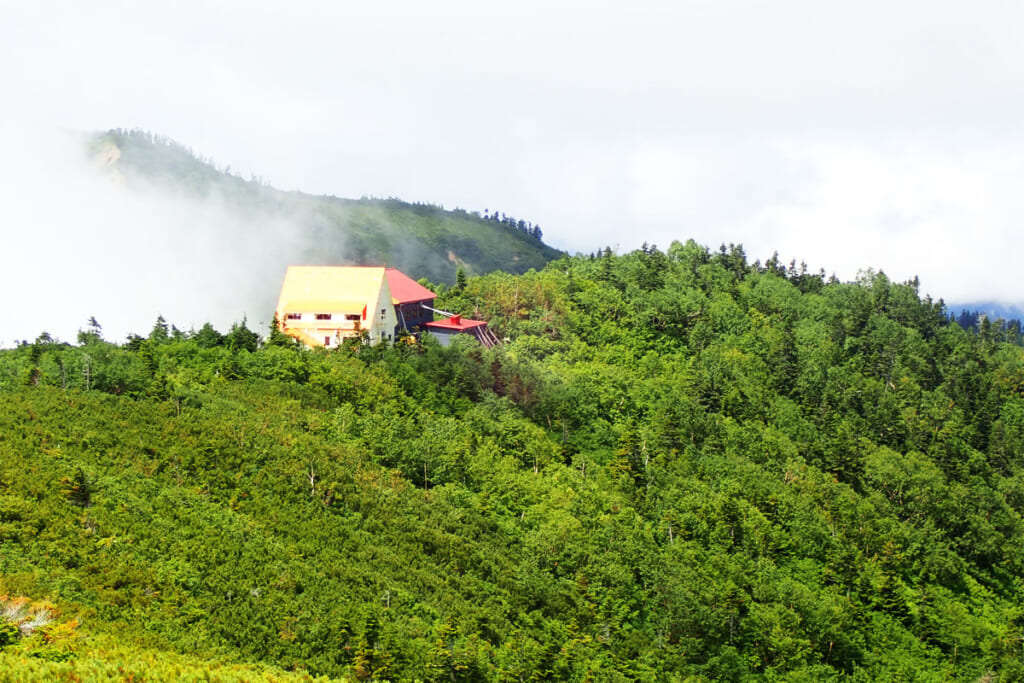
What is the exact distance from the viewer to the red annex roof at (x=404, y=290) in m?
85.9

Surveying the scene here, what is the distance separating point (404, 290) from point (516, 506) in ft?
110

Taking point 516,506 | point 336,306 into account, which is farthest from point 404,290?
point 516,506

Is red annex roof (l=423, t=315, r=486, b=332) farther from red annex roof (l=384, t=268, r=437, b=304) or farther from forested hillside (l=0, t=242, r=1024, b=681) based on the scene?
forested hillside (l=0, t=242, r=1024, b=681)

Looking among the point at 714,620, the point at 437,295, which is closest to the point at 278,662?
the point at 714,620

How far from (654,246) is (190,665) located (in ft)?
364

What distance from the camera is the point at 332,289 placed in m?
79.2

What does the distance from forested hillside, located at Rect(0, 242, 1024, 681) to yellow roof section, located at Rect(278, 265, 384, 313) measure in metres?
5.61

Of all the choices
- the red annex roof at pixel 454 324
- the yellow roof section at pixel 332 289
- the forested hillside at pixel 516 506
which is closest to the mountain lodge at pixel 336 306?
the yellow roof section at pixel 332 289

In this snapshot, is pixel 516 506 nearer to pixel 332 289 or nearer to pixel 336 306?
pixel 336 306

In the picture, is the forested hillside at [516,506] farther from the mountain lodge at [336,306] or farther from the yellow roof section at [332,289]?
the yellow roof section at [332,289]

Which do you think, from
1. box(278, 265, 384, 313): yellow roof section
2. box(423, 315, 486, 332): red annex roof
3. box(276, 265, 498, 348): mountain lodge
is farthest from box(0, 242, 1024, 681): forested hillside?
box(278, 265, 384, 313): yellow roof section

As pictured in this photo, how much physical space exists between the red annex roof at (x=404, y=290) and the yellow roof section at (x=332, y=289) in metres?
5.29

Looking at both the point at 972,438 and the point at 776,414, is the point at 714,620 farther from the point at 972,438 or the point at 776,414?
the point at 972,438

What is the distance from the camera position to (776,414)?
9925 cm
